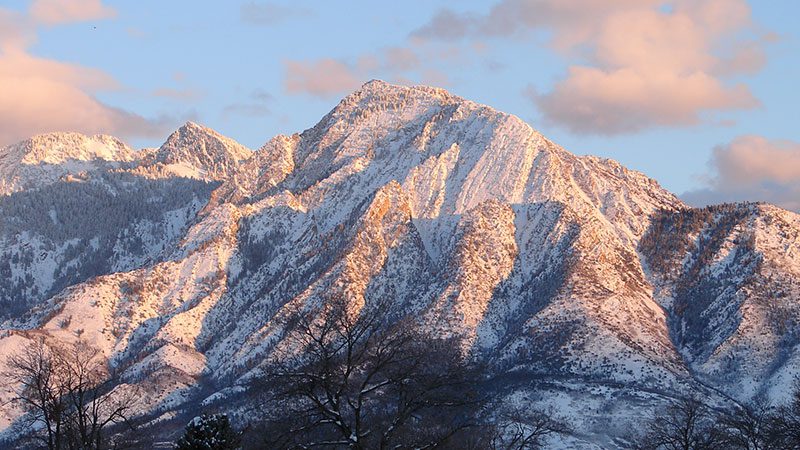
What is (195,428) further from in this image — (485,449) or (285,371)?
(485,449)

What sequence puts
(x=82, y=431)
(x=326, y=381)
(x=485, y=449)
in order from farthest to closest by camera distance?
(x=485, y=449)
(x=82, y=431)
(x=326, y=381)

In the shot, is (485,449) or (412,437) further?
(485,449)

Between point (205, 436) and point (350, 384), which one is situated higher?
point (205, 436)

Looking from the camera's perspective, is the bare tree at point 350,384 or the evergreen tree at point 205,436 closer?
the bare tree at point 350,384

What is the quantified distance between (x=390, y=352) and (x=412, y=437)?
17329 mm

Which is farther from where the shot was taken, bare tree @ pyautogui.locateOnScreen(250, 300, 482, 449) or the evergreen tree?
the evergreen tree

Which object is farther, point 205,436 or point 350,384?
point 205,436

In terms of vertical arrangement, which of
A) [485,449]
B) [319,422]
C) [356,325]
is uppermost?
[485,449]

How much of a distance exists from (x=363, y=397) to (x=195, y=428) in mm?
11430

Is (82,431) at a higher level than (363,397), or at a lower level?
higher

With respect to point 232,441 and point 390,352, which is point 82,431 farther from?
point 390,352

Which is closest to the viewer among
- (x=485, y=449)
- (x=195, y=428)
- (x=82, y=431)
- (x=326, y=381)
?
(x=326, y=381)

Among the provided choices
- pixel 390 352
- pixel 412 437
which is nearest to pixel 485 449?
pixel 412 437

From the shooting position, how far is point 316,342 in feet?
227
